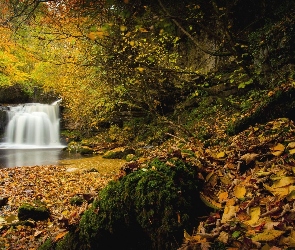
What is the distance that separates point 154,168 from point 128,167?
1.32ft

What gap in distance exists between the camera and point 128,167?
2.82 meters

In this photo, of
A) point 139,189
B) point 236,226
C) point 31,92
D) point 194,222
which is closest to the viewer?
point 236,226

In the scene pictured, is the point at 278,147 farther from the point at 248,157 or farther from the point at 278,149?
the point at 248,157

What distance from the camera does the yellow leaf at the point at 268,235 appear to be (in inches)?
61.5

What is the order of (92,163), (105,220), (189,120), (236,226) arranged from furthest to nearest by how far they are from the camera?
(189,120) < (92,163) < (105,220) < (236,226)

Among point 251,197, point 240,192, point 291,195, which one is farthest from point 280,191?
point 240,192

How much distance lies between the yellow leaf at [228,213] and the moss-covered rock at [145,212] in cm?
24

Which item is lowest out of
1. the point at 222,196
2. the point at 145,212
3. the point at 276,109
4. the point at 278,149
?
the point at 145,212

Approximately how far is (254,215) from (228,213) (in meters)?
0.20

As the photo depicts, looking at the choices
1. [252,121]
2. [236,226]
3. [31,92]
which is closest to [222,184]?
[236,226]

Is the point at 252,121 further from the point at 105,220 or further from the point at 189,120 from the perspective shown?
the point at 189,120

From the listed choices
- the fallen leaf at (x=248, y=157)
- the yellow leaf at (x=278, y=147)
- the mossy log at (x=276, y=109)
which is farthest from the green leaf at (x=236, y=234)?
the mossy log at (x=276, y=109)

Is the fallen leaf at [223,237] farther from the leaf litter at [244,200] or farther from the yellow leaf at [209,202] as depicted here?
the yellow leaf at [209,202]

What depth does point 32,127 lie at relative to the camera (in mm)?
21594
